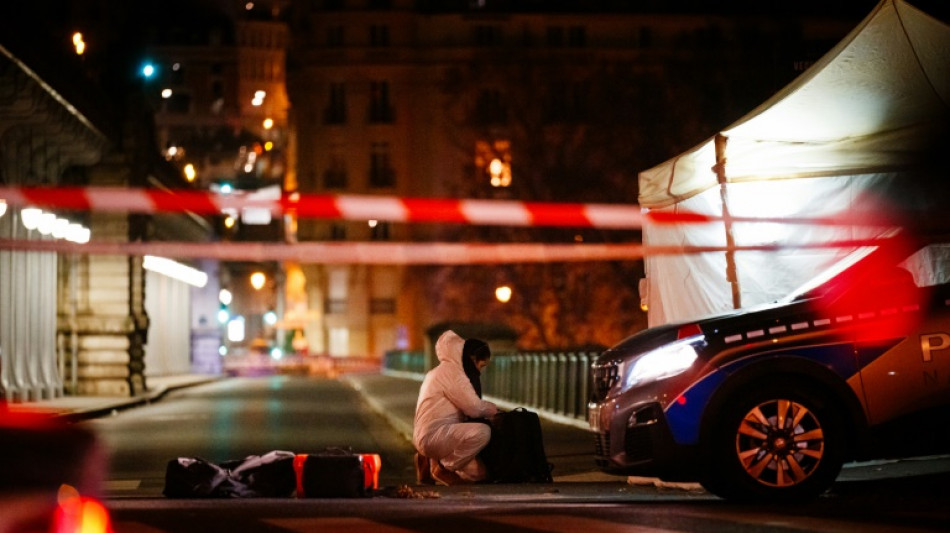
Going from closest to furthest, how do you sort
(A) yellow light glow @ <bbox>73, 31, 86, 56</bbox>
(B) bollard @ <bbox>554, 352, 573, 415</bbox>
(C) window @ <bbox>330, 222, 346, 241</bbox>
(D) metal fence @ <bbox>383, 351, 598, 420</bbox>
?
(D) metal fence @ <bbox>383, 351, 598, 420</bbox>, (B) bollard @ <bbox>554, 352, 573, 415</bbox>, (A) yellow light glow @ <bbox>73, 31, 86, 56</bbox>, (C) window @ <bbox>330, 222, 346, 241</bbox>

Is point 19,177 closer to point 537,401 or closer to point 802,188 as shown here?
point 537,401

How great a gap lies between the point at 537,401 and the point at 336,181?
213 feet

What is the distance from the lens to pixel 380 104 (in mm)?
91438

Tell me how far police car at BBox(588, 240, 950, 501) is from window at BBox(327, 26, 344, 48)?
82198 millimetres

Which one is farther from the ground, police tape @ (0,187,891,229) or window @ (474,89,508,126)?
window @ (474,89,508,126)

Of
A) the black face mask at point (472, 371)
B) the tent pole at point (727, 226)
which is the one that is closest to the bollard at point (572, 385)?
the tent pole at point (727, 226)

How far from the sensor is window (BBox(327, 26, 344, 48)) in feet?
298

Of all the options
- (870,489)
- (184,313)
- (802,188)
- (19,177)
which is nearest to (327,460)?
(870,489)

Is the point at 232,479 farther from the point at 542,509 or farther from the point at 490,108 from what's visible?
the point at 490,108

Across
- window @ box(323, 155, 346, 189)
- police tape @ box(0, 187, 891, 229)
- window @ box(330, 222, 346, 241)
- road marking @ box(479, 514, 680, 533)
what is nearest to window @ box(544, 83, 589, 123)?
window @ box(323, 155, 346, 189)

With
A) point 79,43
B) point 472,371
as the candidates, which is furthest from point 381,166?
point 472,371

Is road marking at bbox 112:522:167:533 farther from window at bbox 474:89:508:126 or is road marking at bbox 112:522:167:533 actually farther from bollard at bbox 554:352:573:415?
window at bbox 474:89:508:126

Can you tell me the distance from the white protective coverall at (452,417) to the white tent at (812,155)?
2.55 metres

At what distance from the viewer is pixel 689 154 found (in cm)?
1362
